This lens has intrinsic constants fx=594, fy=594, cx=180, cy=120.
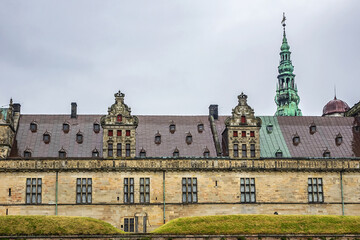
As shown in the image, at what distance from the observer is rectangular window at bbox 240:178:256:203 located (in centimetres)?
5478

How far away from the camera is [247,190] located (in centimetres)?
5488

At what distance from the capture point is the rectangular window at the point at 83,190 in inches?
2095

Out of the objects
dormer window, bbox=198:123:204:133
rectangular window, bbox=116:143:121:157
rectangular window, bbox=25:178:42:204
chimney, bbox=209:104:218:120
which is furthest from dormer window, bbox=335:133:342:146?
rectangular window, bbox=25:178:42:204

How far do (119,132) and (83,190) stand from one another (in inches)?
244

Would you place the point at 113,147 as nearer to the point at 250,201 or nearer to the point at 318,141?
the point at 250,201

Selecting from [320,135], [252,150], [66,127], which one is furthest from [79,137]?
[320,135]

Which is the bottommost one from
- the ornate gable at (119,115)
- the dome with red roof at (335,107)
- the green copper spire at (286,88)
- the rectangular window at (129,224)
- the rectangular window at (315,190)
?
the rectangular window at (129,224)

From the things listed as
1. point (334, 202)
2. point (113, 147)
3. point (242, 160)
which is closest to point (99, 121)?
point (113, 147)

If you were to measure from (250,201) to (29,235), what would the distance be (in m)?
21.5

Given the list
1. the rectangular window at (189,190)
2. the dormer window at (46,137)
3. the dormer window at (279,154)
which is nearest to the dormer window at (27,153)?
the dormer window at (46,137)

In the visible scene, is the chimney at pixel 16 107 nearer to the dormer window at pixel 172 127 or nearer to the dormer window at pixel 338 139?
the dormer window at pixel 172 127

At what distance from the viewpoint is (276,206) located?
54.7m

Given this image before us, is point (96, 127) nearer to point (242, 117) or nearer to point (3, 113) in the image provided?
point (3, 113)

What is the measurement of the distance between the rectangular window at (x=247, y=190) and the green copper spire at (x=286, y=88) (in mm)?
43716
